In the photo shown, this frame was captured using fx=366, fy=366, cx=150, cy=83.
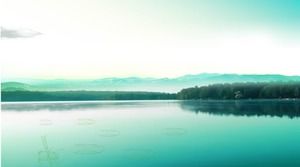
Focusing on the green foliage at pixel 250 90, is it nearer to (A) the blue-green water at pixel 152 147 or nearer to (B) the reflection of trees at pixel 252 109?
(B) the reflection of trees at pixel 252 109

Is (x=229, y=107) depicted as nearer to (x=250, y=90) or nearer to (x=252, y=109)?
(x=252, y=109)

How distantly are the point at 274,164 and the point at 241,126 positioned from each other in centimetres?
962

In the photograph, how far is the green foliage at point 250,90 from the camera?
4522 cm

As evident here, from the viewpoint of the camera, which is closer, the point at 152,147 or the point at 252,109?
the point at 152,147

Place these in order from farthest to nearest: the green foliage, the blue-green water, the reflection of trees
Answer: the green foliage < the reflection of trees < the blue-green water

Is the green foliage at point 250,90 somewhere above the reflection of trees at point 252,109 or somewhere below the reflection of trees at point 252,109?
above

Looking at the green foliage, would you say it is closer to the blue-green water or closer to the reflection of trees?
the reflection of trees

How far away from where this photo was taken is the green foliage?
148 feet

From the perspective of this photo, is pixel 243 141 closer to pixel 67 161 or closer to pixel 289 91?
pixel 67 161

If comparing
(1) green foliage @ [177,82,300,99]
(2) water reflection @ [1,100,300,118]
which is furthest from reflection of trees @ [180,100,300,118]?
(1) green foliage @ [177,82,300,99]

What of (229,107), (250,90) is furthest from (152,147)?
(250,90)

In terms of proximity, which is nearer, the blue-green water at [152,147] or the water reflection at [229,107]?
the blue-green water at [152,147]

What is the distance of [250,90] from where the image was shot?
153 feet

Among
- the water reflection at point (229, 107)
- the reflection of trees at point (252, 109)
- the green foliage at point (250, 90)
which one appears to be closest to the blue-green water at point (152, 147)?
the water reflection at point (229, 107)
